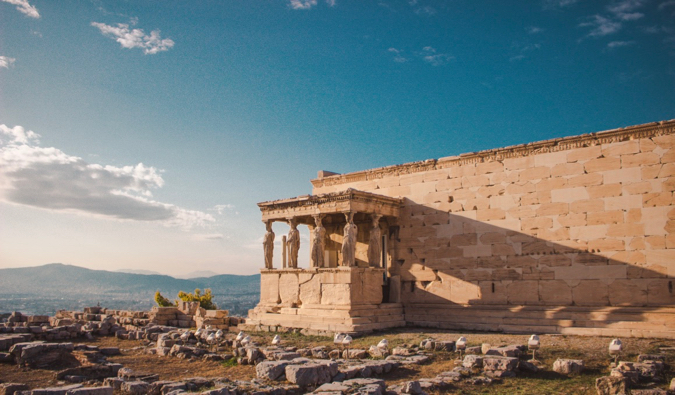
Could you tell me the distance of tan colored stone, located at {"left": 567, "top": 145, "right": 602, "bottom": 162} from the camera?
1451cm

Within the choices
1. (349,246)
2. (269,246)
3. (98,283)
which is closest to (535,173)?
(349,246)

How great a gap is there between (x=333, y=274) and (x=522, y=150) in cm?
616

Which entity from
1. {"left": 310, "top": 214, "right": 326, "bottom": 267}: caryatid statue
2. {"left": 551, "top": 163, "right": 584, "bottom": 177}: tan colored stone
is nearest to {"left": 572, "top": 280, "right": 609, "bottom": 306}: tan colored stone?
{"left": 551, "top": 163, "right": 584, "bottom": 177}: tan colored stone

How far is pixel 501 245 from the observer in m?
15.8

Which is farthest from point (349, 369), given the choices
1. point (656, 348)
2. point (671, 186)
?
point (671, 186)

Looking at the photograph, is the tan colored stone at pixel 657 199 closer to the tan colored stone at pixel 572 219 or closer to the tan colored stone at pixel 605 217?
the tan colored stone at pixel 605 217

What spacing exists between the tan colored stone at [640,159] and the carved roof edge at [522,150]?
0.45 m

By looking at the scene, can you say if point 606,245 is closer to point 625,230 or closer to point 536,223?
point 625,230

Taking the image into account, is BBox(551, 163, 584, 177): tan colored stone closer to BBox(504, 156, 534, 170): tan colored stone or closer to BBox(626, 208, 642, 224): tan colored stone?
BBox(504, 156, 534, 170): tan colored stone

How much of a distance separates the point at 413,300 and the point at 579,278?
16.2 feet

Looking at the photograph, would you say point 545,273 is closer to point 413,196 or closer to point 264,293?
point 413,196

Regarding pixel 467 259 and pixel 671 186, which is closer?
pixel 671 186

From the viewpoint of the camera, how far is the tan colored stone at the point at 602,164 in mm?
14172

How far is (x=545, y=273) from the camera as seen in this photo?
1499 cm
